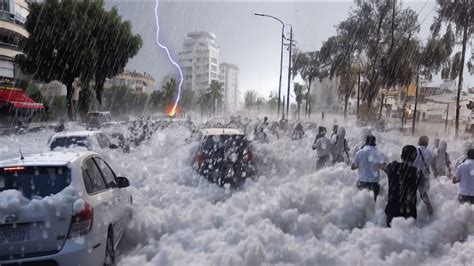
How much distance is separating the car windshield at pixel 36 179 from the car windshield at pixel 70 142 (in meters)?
A: 6.80

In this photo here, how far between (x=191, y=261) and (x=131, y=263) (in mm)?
733

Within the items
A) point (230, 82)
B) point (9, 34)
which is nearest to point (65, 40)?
point (9, 34)

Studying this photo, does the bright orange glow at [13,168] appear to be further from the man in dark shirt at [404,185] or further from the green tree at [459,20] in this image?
the green tree at [459,20]

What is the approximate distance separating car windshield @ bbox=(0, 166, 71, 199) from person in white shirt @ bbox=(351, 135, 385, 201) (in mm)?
5040

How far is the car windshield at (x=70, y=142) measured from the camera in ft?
37.0

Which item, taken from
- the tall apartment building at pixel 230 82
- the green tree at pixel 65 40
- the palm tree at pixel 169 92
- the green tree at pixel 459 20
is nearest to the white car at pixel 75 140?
the green tree at pixel 459 20

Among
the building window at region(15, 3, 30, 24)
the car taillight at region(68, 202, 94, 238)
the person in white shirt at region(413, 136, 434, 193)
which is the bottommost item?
the car taillight at region(68, 202, 94, 238)

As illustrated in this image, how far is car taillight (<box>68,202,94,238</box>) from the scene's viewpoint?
436 centimetres

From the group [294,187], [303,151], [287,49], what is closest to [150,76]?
[287,49]

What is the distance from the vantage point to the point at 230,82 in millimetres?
187250

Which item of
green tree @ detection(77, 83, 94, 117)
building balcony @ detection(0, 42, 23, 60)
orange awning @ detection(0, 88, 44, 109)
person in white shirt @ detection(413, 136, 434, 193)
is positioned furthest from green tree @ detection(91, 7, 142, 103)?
person in white shirt @ detection(413, 136, 434, 193)

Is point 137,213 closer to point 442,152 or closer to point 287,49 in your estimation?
point 442,152

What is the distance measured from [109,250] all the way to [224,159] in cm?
555

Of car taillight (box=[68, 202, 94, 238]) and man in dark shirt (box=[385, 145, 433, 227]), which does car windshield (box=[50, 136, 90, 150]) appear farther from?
man in dark shirt (box=[385, 145, 433, 227])
